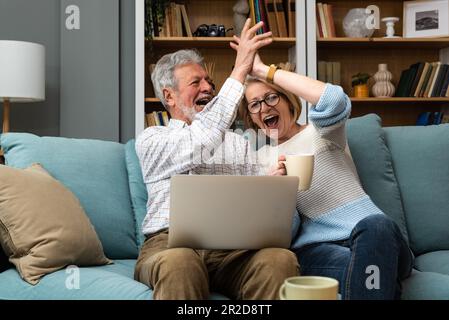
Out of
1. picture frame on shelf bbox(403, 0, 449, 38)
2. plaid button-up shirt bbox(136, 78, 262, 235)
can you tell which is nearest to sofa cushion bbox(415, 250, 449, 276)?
plaid button-up shirt bbox(136, 78, 262, 235)

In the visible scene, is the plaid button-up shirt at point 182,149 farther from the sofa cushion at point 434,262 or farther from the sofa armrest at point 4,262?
the sofa cushion at point 434,262

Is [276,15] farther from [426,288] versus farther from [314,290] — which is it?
[314,290]

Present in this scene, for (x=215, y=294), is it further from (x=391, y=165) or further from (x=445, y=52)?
(x=445, y=52)

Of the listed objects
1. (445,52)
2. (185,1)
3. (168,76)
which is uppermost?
(185,1)

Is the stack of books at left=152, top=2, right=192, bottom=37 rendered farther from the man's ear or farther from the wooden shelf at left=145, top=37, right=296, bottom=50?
the man's ear

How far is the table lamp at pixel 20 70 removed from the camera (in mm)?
3521

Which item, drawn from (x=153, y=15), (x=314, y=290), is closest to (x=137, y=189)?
(x=314, y=290)

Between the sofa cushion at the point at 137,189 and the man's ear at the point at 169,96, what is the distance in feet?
0.67

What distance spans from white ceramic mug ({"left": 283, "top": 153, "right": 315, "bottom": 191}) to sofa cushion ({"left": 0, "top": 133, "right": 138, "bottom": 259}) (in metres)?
0.78

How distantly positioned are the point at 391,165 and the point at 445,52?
2389 mm

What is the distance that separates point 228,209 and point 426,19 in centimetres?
332

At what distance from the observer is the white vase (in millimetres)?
4324
